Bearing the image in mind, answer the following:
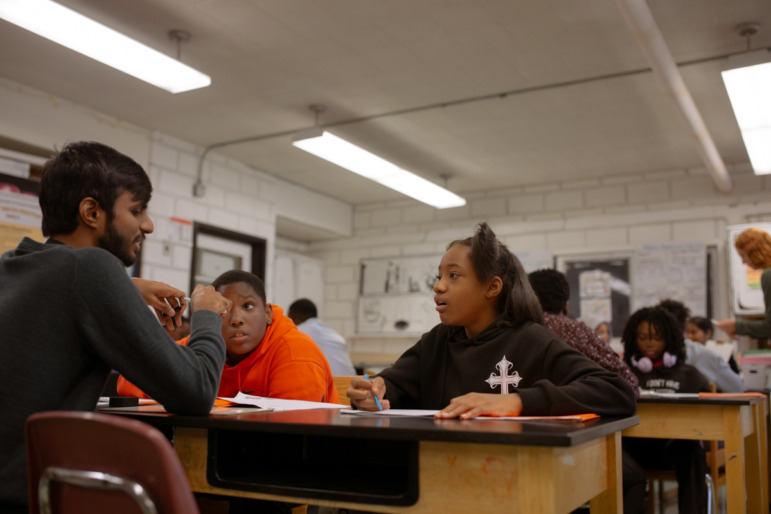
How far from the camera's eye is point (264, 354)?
2.06 m

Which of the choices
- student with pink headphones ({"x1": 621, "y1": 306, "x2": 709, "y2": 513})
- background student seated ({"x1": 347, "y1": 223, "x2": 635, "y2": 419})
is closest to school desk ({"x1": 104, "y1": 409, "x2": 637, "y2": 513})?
background student seated ({"x1": 347, "y1": 223, "x2": 635, "y2": 419})

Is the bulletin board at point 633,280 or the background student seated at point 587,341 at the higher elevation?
the bulletin board at point 633,280

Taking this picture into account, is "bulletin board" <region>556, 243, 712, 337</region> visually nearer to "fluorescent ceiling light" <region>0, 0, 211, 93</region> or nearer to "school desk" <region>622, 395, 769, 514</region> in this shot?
"school desk" <region>622, 395, 769, 514</region>

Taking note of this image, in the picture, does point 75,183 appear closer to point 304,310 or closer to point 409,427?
point 409,427

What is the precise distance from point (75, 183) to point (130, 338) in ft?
1.16

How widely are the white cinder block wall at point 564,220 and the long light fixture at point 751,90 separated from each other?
1.54 metres

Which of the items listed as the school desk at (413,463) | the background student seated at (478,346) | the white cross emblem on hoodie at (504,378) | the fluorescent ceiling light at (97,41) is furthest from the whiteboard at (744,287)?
the school desk at (413,463)

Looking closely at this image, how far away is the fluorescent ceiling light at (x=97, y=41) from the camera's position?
3.09 m

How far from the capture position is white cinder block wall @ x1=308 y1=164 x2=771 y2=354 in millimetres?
6188

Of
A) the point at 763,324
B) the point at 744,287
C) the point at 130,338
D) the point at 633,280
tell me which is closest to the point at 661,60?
the point at 763,324

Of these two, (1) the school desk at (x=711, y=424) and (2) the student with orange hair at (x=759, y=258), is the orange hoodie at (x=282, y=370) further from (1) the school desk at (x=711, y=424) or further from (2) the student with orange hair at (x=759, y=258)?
(2) the student with orange hair at (x=759, y=258)

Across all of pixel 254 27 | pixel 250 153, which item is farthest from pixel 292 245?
pixel 254 27

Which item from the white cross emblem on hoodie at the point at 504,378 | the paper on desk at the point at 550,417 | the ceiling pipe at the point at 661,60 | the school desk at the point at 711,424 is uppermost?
the ceiling pipe at the point at 661,60

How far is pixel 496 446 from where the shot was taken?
3.27 ft
